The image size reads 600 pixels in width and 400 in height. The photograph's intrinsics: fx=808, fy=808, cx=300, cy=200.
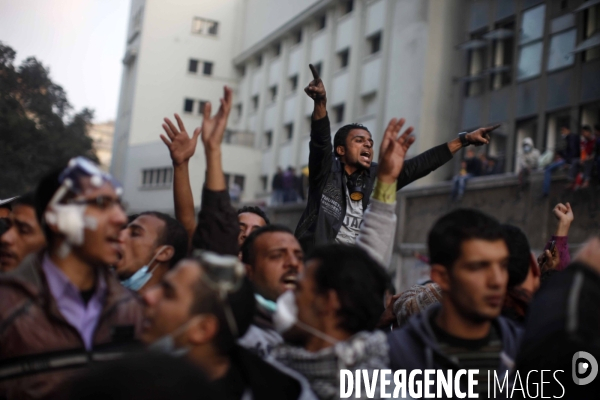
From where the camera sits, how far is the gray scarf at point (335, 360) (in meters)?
3.06

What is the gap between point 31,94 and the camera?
1357cm

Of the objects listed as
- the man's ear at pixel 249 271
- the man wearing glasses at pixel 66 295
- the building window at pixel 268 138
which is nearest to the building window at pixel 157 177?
the building window at pixel 268 138

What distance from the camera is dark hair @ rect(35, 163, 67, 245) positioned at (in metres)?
3.31

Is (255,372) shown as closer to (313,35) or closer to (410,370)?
(410,370)

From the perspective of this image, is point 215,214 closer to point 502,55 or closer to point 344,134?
point 344,134

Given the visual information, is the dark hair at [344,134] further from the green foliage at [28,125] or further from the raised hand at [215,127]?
A: the green foliage at [28,125]

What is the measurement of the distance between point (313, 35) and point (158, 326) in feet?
125

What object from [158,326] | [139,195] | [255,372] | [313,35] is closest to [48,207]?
[158,326]

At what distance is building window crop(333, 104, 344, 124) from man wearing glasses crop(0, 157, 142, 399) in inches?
1303

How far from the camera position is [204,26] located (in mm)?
50594

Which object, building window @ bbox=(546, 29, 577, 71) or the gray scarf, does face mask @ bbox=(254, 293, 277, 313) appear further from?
building window @ bbox=(546, 29, 577, 71)

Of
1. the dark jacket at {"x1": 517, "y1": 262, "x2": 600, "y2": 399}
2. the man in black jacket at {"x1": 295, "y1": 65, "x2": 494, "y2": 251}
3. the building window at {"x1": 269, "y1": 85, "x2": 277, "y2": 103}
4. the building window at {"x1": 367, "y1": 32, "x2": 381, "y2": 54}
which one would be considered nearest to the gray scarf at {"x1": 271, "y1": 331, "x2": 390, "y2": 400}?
the dark jacket at {"x1": 517, "y1": 262, "x2": 600, "y2": 399}

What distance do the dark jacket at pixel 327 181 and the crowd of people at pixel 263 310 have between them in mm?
1418

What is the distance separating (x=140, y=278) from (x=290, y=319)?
168cm
